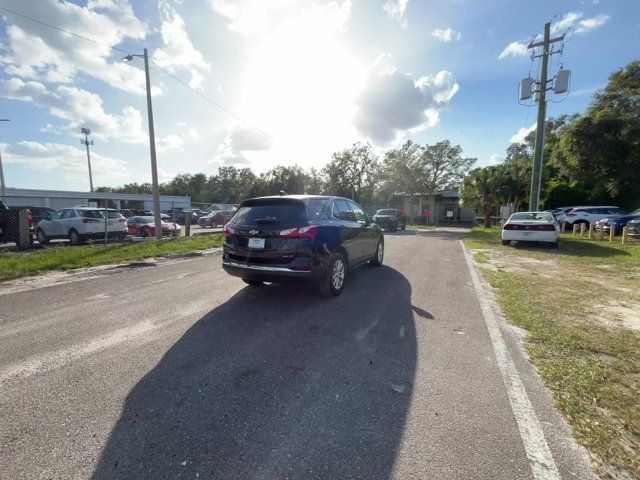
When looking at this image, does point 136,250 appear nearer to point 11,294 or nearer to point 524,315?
point 11,294

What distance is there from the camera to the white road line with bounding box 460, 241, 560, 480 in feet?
5.93

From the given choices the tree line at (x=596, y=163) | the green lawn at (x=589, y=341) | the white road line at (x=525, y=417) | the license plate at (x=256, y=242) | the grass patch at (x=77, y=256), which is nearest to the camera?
the white road line at (x=525, y=417)

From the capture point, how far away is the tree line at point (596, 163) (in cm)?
1977

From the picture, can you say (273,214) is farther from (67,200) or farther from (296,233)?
(67,200)

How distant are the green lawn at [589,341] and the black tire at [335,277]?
8.52 feet

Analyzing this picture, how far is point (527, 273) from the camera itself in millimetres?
7191

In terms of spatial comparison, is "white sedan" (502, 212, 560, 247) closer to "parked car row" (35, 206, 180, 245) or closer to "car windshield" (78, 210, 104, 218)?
"parked car row" (35, 206, 180, 245)

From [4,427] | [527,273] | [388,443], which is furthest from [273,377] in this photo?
[527,273]

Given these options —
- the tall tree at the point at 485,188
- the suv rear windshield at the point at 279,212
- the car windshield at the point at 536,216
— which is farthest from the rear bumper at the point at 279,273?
the tall tree at the point at 485,188

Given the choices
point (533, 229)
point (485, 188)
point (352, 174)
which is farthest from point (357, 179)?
point (533, 229)

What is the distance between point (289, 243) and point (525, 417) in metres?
3.29

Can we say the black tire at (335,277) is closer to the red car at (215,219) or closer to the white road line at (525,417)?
the white road line at (525,417)

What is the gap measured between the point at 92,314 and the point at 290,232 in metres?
3.17

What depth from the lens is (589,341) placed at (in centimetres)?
347
